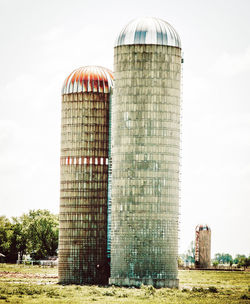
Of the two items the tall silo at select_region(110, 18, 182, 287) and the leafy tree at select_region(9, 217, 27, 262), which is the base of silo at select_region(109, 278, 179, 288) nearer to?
the tall silo at select_region(110, 18, 182, 287)

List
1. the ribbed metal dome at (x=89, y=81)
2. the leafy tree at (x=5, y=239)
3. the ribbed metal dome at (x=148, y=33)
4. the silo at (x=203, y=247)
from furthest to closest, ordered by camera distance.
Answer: the leafy tree at (x=5, y=239) < the silo at (x=203, y=247) < the ribbed metal dome at (x=89, y=81) < the ribbed metal dome at (x=148, y=33)

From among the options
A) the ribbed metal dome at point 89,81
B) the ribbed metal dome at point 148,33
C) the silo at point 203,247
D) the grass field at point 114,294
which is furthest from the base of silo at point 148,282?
the silo at point 203,247

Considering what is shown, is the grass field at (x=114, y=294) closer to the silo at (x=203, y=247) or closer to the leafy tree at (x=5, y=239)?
the silo at (x=203, y=247)

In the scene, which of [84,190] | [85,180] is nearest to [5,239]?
[84,190]

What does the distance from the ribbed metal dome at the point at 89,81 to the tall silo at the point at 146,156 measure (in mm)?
4749

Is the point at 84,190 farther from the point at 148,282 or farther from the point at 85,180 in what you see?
the point at 148,282

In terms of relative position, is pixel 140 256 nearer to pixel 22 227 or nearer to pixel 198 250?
pixel 198 250

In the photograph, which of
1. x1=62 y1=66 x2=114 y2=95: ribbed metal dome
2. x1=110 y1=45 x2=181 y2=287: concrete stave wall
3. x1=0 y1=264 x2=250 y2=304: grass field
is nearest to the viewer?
x1=0 y1=264 x2=250 y2=304: grass field

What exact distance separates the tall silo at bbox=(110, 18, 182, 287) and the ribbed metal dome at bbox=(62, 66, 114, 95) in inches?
187

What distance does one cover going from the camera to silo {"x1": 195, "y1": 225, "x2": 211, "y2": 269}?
139 meters

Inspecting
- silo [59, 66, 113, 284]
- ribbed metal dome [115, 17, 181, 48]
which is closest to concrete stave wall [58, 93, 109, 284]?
silo [59, 66, 113, 284]

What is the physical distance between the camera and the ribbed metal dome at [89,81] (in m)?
86.3

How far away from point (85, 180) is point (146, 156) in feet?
27.7

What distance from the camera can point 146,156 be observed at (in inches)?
3140
